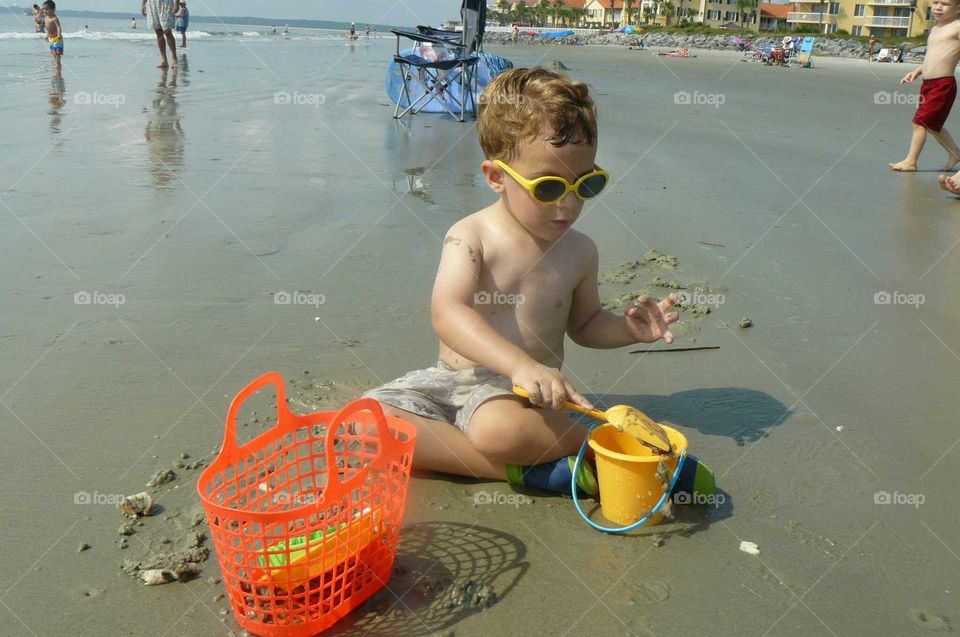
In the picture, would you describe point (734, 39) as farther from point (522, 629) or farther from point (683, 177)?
point (522, 629)

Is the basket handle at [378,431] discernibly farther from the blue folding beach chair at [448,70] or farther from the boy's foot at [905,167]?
the blue folding beach chair at [448,70]

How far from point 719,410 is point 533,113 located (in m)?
1.35

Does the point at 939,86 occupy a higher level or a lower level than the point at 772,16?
lower

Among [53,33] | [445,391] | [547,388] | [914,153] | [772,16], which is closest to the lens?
[547,388]

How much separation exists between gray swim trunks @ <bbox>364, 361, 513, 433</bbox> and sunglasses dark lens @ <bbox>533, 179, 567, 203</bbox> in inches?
23.5

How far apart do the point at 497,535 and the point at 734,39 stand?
2579 inches

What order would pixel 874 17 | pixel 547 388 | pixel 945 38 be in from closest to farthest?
pixel 547 388, pixel 945 38, pixel 874 17

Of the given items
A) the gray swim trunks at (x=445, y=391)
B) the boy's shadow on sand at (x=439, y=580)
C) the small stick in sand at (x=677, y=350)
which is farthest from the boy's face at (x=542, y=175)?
the small stick in sand at (x=677, y=350)

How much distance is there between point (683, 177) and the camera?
23.7 ft

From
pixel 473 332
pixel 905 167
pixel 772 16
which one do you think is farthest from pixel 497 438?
pixel 772 16

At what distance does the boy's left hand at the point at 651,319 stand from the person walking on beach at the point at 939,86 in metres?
6.36

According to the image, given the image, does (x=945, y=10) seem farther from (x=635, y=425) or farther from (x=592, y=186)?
(x=635, y=425)

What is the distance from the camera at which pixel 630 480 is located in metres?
2.34

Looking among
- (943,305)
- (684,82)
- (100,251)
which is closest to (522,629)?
(943,305)
